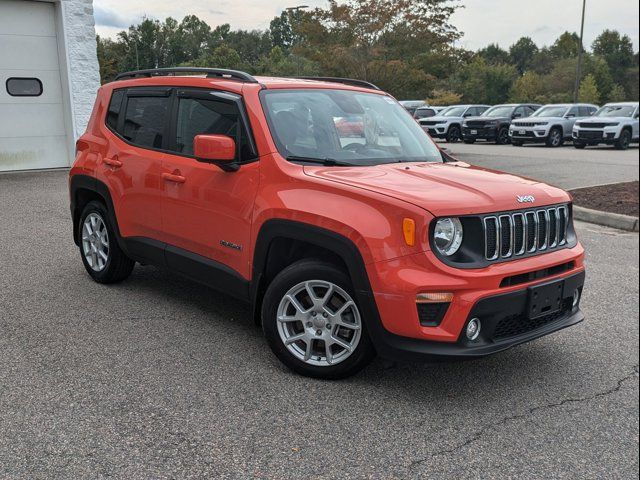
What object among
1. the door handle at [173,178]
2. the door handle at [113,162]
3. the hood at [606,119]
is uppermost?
the door handle at [113,162]

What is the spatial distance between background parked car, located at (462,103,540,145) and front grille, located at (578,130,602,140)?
3.57 m

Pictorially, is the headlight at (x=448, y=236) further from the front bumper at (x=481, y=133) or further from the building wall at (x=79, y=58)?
the front bumper at (x=481, y=133)

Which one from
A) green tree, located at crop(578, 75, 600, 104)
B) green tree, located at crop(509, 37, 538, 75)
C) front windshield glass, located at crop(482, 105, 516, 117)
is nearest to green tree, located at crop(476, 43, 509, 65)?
green tree, located at crop(509, 37, 538, 75)

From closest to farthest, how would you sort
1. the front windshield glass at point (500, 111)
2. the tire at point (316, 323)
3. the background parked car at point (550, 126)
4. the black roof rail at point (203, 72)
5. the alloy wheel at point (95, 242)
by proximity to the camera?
1. the tire at point (316, 323)
2. the black roof rail at point (203, 72)
3. the alloy wheel at point (95, 242)
4. the background parked car at point (550, 126)
5. the front windshield glass at point (500, 111)

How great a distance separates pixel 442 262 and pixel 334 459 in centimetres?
108

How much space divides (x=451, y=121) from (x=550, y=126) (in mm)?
5109

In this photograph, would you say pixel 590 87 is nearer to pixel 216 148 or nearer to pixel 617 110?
pixel 216 148

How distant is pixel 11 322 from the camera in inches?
183

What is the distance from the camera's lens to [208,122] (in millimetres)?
4473

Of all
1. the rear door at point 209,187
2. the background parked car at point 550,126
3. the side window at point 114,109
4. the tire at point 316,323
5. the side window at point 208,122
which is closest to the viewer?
the tire at point 316,323

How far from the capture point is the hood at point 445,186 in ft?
10.8

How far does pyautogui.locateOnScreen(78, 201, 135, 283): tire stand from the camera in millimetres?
5461

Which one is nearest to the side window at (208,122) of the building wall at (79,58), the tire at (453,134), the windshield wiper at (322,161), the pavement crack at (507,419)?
the windshield wiper at (322,161)

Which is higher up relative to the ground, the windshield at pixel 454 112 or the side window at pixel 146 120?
the side window at pixel 146 120
